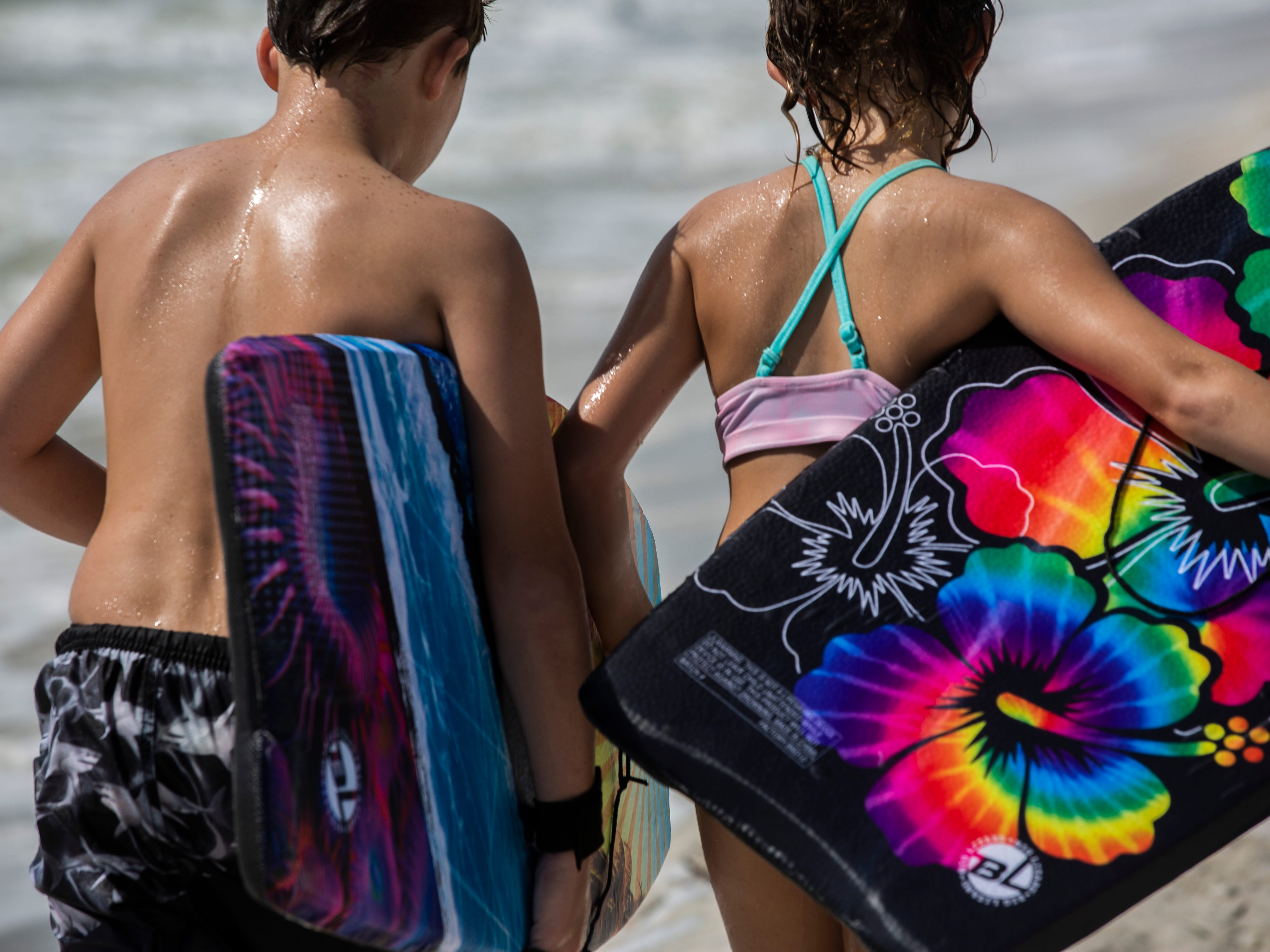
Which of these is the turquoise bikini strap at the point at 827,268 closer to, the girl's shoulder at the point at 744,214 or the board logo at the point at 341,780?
the girl's shoulder at the point at 744,214

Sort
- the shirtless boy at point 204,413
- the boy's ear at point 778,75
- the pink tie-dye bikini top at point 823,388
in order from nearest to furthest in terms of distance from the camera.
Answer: the shirtless boy at point 204,413 → the pink tie-dye bikini top at point 823,388 → the boy's ear at point 778,75

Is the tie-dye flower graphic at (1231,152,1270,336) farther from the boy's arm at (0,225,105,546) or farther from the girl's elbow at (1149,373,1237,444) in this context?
the boy's arm at (0,225,105,546)

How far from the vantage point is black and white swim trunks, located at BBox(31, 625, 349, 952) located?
135 centimetres

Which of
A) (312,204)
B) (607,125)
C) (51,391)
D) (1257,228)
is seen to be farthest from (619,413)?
(607,125)

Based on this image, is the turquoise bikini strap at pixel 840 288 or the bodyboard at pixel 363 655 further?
the turquoise bikini strap at pixel 840 288

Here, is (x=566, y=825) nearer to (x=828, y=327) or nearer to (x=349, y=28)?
(x=828, y=327)

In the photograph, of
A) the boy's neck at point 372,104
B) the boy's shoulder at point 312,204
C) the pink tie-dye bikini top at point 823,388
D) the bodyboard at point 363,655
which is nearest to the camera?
the bodyboard at point 363,655

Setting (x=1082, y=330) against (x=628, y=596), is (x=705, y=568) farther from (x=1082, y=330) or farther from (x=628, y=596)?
(x=1082, y=330)

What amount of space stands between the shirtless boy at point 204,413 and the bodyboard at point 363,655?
0.19 feet

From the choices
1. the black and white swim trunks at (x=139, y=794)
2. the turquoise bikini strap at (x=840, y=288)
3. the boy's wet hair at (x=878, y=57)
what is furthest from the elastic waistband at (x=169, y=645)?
the boy's wet hair at (x=878, y=57)

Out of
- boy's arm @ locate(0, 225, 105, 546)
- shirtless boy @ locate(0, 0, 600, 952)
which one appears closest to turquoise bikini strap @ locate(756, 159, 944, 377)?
shirtless boy @ locate(0, 0, 600, 952)

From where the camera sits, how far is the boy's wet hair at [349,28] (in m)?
1.63

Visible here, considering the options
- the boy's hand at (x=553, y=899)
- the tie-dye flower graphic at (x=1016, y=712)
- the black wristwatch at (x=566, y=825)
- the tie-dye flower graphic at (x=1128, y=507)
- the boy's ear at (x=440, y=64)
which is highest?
the boy's ear at (x=440, y=64)

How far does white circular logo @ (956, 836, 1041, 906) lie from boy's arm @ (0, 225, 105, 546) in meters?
1.30
